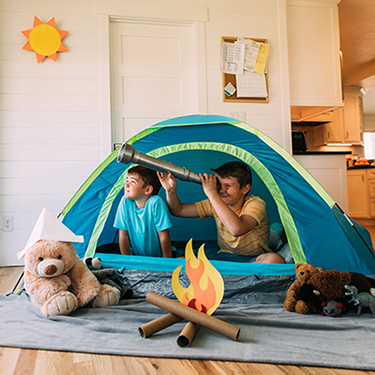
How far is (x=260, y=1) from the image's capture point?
2.69m

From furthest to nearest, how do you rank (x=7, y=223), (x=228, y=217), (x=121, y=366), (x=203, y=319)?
(x=7, y=223)
(x=228, y=217)
(x=203, y=319)
(x=121, y=366)

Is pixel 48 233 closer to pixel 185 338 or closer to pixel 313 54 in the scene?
pixel 185 338

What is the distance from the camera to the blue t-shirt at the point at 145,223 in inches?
62.1

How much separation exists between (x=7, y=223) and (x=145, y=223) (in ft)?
4.13

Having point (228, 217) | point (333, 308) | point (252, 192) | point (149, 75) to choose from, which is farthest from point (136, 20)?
point (333, 308)

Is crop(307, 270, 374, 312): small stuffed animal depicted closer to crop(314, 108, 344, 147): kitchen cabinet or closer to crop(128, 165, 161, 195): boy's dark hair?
crop(128, 165, 161, 195): boy's dark hair

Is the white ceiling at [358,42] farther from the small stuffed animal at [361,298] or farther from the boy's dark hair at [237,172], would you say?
the small stuffed animal at [361,298]

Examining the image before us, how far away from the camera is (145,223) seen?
160 cm

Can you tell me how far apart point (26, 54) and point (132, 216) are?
5.00ft

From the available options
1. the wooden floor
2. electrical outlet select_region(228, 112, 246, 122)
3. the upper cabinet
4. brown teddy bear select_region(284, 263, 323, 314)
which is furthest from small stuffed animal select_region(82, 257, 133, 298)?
the upper cabinet

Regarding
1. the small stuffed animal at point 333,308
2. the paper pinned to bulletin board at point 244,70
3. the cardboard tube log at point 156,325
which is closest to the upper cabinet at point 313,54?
the paper pinned to bulletin board at point 244,70

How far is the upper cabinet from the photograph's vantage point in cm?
274

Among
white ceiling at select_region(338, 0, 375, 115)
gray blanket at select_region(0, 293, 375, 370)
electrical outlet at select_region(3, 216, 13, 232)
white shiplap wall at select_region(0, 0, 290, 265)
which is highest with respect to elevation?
white ceiling at select_region(338, 0, 375, 115)

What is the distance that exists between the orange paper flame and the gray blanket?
8cm
